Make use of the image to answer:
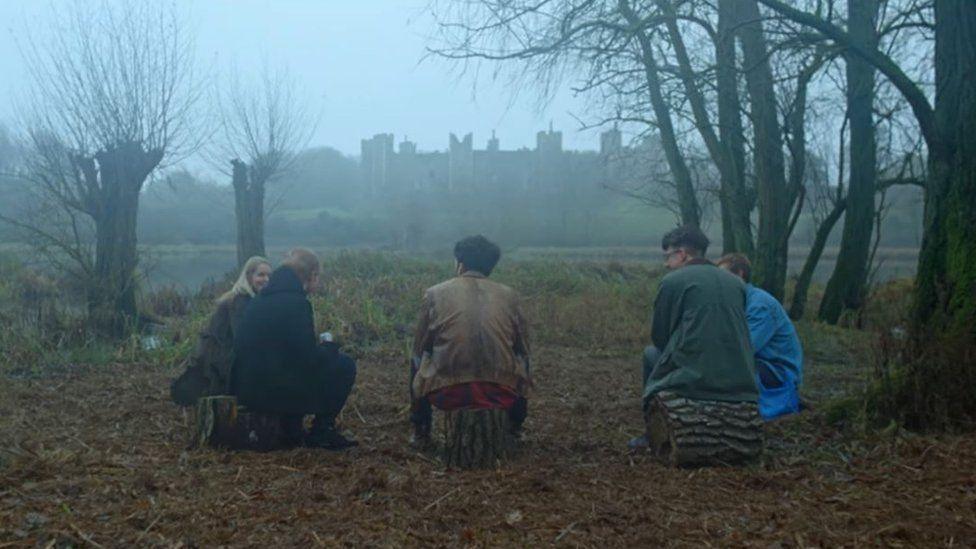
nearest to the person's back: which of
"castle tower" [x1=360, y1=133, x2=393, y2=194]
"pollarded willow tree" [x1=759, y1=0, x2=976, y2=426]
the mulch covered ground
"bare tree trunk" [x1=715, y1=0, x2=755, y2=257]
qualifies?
the mulch covered ground

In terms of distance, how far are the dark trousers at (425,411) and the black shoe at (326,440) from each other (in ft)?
1.60

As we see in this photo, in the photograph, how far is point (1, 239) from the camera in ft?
55.7

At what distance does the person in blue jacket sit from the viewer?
7031 mm

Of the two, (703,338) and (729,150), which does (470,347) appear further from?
(729,150)

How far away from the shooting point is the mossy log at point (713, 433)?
5.86 meters

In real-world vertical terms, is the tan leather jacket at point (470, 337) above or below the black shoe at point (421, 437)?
above

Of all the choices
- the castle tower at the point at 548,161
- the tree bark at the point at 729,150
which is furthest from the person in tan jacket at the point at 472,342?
the castle tower at the point at 548,161

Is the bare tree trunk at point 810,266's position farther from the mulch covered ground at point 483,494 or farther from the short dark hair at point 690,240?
the short dark hair at point 690,240

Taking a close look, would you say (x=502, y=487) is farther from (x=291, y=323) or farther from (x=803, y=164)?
(x=803, y=164)

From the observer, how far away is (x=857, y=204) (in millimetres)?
17031

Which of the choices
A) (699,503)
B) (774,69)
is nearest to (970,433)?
(699,503)

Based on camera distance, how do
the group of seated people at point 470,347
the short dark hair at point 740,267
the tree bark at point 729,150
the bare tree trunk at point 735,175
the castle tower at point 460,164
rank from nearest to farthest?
the group of seated people at point 470,347 → the short dark hair at point 740,267 → the tree bark at point 729,150 → the bare tree trunk at point 735,175 → the castle tower at point 460,164

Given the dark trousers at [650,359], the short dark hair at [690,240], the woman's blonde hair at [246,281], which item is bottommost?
the dark trousers at [650,359]

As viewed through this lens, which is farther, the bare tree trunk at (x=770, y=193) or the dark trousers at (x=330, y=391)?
the bare tree trunk at (x=770, y=193)
